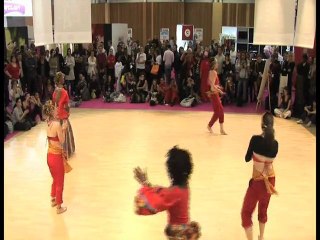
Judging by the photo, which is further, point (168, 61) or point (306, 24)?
point (168, 61)

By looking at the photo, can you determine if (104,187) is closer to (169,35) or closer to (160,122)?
(160,122)

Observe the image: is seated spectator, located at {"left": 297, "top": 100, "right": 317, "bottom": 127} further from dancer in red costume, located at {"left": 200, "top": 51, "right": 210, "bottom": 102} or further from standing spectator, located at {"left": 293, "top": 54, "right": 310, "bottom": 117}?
dancer in red costume, located at {"left": 200, "top": 51, "right": 210, "bottom": 102}

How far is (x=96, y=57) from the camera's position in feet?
50.2

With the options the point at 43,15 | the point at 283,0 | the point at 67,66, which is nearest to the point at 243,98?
the point at 283,0

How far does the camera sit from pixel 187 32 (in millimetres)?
20703

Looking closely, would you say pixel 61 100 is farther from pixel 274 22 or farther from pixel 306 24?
pixel 274 22

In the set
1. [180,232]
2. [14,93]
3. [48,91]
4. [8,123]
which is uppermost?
[14,93]

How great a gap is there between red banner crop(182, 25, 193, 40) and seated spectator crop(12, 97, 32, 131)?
36.6 feet

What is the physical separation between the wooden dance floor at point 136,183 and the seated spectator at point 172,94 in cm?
195

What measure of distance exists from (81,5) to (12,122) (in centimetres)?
Answer: 328

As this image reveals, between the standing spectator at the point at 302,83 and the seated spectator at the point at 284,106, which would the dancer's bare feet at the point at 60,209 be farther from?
the standing spectator at the point at 302,83

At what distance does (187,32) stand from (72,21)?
12.4 m

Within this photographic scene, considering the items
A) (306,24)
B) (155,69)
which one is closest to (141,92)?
(155,69)

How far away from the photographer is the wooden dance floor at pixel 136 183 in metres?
5.68
